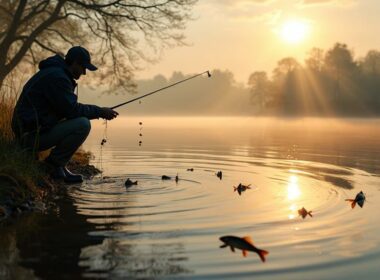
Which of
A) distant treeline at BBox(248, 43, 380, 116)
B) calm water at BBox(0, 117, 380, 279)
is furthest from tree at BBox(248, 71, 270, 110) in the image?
calm water at BBox(0, 117, 380, 279)

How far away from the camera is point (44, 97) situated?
8164 mm

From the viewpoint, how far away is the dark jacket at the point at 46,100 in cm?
805

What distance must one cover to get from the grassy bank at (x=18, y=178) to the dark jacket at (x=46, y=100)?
0.41 meters

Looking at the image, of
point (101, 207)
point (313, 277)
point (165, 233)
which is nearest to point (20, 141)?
point (101, 207)

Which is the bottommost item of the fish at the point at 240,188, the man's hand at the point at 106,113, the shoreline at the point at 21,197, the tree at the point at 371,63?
the shoreline at the point at 21,197

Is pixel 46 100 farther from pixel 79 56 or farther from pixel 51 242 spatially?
pixel 51 242

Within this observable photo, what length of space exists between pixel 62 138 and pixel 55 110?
51cm

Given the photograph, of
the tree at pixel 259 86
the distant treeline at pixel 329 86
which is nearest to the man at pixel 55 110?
the distant treeline at pixel 329 86

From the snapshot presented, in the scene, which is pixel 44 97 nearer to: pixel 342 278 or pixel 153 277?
pixel 153 277

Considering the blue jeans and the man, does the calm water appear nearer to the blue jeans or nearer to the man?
the blue jeans

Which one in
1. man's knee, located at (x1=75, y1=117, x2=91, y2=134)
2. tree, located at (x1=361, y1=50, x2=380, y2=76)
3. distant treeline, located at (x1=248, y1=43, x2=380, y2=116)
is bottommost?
man's knee, located at (x1=75, y1=117, x2=91, y2=134)

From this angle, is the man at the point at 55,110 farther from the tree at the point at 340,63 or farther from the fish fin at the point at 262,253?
the tree at the point at 340,63

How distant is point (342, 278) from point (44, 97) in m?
5.68

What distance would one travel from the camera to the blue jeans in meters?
8.44
